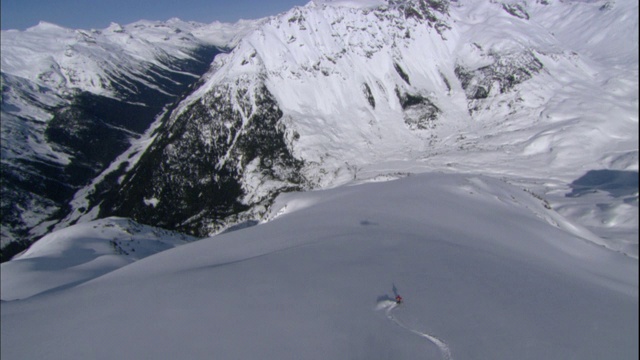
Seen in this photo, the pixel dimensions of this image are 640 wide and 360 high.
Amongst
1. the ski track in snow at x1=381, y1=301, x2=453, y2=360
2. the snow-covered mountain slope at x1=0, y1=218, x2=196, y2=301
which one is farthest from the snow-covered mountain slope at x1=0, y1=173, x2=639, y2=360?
the snow-covered mountain slope at x1=0, y1=218, x2=196, y2=301

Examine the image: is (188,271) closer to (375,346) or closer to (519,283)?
(375,346)

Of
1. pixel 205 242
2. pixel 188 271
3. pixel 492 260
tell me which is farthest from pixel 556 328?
pixel 205 242

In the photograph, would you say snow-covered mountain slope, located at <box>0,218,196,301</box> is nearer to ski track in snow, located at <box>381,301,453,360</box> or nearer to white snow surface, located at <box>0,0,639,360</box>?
white snow surface, located at <box>0,0,639,360</box>

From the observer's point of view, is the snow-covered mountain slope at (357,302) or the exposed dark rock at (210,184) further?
the exposed dark rock at (210,184)

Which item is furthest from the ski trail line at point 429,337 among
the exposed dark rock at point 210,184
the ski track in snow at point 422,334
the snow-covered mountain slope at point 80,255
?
the exposed dark rock at point 210,184

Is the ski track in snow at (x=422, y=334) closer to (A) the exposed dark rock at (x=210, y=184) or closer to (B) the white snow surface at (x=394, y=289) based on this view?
(B) the white snow surface at (x=394, y=289)

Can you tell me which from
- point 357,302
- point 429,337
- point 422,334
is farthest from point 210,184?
point 429,337
